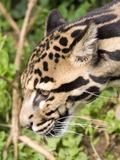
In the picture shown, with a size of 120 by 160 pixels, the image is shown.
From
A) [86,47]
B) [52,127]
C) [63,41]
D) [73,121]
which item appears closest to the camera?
[86,47]

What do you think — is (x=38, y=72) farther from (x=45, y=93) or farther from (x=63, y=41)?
(x=63, y=41)

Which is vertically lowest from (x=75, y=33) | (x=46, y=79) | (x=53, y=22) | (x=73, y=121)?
(x=73, y=121)

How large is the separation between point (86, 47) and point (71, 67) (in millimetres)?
167

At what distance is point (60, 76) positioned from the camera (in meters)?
3.93

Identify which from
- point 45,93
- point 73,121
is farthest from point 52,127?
point 73,121

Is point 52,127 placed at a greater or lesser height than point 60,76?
lesser

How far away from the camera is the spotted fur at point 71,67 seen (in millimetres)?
3873

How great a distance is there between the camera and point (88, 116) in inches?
207

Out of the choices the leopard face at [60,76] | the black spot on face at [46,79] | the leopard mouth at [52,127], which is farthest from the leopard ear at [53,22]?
the leopard mouth at [52,127]

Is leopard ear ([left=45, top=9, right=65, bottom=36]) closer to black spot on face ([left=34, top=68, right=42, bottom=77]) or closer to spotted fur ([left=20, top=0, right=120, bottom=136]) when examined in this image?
spotted fur ([left=20, top=0, right=120, bottom=136])

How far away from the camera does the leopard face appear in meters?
3.86

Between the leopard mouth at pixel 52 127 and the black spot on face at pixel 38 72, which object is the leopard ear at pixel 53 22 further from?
the leopard mouth at pixel 52 127

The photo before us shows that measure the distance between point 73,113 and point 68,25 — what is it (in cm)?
56

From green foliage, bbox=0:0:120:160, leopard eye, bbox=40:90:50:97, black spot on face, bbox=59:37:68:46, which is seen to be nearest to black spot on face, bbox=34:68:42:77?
leopard eye, bbox=40:90:50:97
